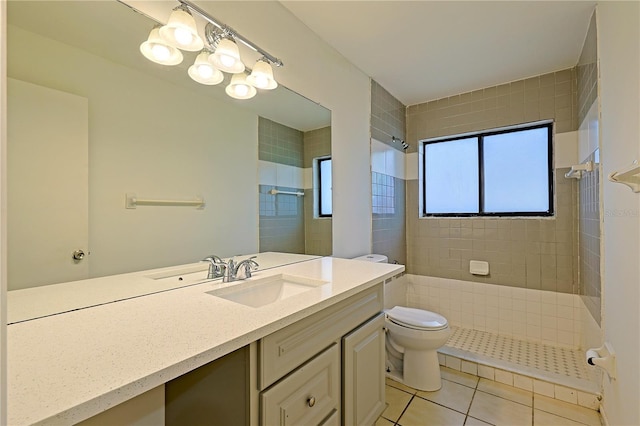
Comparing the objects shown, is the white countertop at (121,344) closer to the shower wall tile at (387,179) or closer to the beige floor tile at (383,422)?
the beige floor tile at (383,422)

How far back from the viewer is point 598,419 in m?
1.67

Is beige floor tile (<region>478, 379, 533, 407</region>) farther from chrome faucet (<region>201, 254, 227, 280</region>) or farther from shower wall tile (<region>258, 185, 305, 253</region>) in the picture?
chrome faucet (<region>201, 254, 227, 280</region>)

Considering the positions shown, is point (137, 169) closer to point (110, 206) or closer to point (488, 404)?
point (110, 206)

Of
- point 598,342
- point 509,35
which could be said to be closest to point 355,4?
point 509,35

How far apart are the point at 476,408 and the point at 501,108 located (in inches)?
94.9

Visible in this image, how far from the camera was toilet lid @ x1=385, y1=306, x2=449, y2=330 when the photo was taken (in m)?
1.92

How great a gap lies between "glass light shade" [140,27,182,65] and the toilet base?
218 cm

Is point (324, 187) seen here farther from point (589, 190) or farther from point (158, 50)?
point (589, 190)

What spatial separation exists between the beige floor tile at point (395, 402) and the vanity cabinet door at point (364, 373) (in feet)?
0.70

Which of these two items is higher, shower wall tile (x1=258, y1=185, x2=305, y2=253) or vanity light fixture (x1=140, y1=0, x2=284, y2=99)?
vanity light fixture (x1=140, y1=0, x2=284, y2=99)

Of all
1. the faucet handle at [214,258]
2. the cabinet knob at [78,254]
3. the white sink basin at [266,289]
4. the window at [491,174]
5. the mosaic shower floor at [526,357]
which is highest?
the window at [491,174]

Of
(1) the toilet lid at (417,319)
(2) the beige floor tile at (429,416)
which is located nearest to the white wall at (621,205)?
(2) the beige floor tile at (429,416)

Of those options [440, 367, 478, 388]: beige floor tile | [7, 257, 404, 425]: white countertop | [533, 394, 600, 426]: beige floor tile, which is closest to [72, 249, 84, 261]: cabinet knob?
[7, 257, 404, 425]: white countertop

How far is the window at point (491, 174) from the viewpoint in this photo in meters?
2.57
